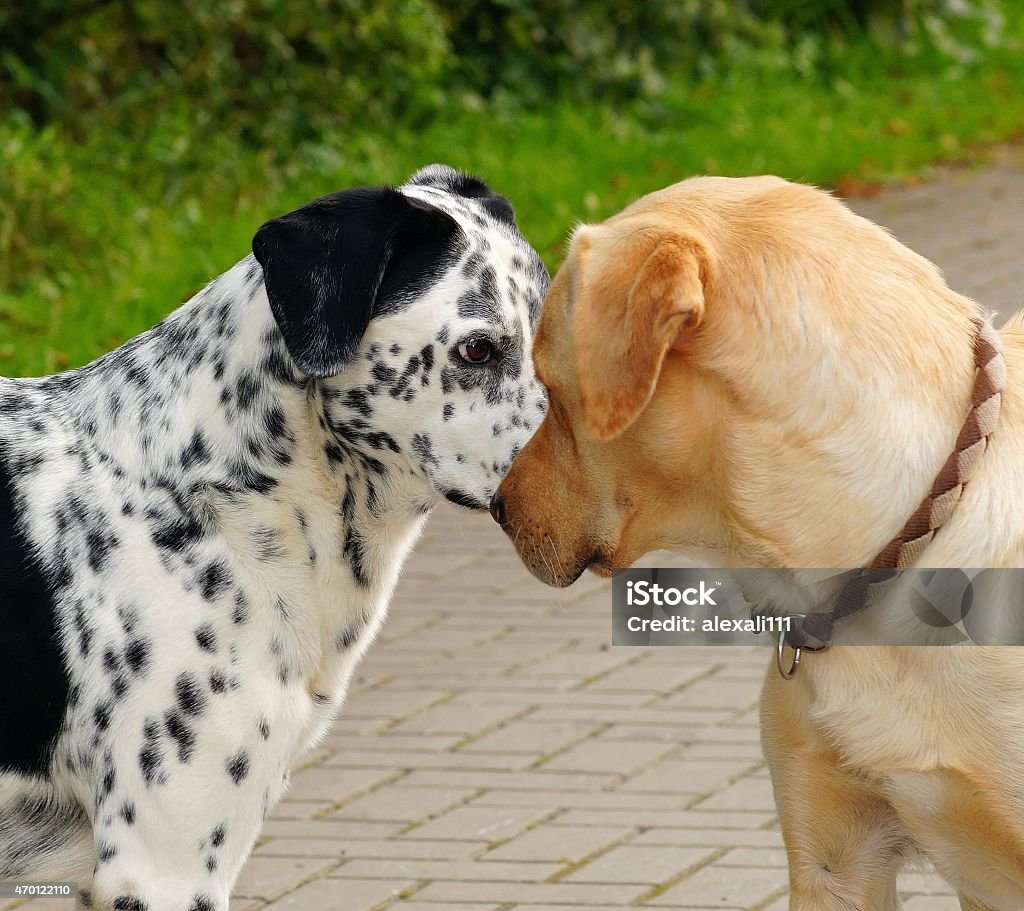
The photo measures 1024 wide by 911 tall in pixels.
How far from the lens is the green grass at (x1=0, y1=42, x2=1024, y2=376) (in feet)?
27.2

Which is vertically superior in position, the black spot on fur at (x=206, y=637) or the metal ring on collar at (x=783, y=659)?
the black spot on fur at (x=206, y=637)

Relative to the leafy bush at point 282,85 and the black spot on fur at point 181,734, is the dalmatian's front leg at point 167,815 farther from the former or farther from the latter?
the leafy bush at point 282,85

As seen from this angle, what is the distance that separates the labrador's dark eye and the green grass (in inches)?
163

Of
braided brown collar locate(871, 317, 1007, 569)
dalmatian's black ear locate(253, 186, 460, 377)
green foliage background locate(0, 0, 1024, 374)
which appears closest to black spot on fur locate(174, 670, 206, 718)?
dalmatian's black ear locate(253, 186, 460, 377)

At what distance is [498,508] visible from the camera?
3.42m

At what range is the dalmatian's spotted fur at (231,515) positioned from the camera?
10.5ft

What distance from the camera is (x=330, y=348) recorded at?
3223 mm

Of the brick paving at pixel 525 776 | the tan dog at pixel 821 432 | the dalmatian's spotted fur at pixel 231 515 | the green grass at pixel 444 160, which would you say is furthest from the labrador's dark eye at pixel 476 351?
the green grass at pixel 444 160

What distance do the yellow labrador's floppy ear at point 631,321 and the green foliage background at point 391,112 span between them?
15.2ft

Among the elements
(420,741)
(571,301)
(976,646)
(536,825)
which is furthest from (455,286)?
(420,741)

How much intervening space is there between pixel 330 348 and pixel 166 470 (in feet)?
1.39

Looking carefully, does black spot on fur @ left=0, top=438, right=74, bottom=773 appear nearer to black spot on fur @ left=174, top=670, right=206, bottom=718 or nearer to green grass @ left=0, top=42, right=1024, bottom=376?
black spot on fur @ left=174, top=670, right=206, bottom=718

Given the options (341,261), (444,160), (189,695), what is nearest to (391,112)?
(444,160)

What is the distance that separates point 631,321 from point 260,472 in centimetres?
81
